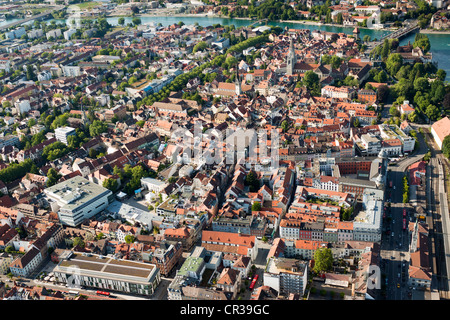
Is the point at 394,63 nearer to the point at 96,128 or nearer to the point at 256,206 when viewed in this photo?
the point at 256,206

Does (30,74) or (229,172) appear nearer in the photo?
(229,172)

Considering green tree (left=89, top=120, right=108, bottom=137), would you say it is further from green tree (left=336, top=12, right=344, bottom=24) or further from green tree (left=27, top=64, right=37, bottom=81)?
green tree (left=336, top=12, right=344, bottom=24)

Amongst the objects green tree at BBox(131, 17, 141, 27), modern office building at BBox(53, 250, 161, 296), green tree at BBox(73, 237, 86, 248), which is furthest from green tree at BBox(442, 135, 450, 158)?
green tree at BBox(131, 17, 141, 27)

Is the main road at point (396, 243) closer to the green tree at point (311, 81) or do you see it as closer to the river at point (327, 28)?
the green tree at point (311, 81)

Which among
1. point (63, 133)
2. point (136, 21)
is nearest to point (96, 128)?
point (63, 133)

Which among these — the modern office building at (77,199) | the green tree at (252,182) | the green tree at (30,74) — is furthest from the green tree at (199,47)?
the green tree at (252,182)
